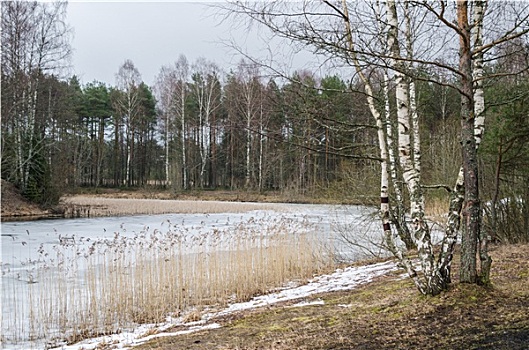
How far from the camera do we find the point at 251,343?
3602mm

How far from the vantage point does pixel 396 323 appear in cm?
353

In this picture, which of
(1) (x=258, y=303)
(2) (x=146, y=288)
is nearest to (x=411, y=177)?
(1) (x=258, y=303)

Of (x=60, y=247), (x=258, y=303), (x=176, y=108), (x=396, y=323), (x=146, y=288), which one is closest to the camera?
(x=396, y=323)

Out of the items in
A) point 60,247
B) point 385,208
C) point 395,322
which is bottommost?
point 60,247

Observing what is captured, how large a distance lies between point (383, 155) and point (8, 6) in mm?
18092

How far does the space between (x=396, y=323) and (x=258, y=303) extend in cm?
263

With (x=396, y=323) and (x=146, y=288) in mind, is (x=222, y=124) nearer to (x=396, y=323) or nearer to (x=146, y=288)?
(x=396, y=323)

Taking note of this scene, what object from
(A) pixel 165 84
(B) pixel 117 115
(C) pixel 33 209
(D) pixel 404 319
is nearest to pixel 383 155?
(D) pixel 404 319

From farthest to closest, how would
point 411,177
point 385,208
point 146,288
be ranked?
point 146,288, point 385,208, point 411,177

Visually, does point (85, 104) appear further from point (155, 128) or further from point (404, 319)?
point (404, 319)

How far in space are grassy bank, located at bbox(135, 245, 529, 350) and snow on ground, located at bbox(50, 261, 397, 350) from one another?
33cm

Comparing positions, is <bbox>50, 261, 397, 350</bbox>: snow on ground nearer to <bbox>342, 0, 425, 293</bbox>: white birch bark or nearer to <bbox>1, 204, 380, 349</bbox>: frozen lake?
<bbox>1, 204, 380, 349</bbox>: frozen lake

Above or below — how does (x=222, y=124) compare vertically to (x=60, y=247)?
above

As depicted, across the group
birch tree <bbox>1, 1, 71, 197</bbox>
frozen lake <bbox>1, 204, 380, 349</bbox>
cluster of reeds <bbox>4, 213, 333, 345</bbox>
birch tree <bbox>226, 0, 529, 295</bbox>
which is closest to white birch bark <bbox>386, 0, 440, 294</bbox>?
birch tree <bbox>226, 0, 529, 295</bbox>
